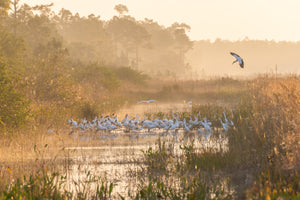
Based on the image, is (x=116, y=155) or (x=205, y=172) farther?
(x=116, y=155)

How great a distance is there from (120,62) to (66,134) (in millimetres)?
54403

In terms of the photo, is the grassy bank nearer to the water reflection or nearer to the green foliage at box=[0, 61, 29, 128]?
the water reflection

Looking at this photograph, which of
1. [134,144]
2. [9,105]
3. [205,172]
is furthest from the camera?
[134,144]

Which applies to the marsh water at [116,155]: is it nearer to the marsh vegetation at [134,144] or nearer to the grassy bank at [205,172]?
the marsh vegetation at [134,144]

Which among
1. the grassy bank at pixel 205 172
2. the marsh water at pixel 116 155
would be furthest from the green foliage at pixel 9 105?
the marsh water at pixel 116 155

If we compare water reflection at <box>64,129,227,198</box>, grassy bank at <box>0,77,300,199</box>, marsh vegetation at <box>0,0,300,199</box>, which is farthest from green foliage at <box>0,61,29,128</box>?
water reflection at <box>64,129,227,198</box>

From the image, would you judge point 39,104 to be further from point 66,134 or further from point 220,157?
point 220,157

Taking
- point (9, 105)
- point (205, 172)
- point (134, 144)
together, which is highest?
point (9, 105)

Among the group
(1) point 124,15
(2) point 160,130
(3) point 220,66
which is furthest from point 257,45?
(2) point 160,130

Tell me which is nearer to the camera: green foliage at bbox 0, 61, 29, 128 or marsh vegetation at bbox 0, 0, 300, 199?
marsh vegetation at bbox 0, 0, 300, 199

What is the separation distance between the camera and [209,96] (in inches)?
1123

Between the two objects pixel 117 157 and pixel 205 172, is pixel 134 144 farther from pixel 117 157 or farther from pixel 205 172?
pixel 205 172

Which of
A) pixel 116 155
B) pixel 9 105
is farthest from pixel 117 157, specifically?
pixel 9 105

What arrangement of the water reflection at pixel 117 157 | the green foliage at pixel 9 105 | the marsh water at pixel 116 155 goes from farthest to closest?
the green foliage at pixel 9 105, the water reflection at pixel 117 157, the marsh water at pixel 116 155
